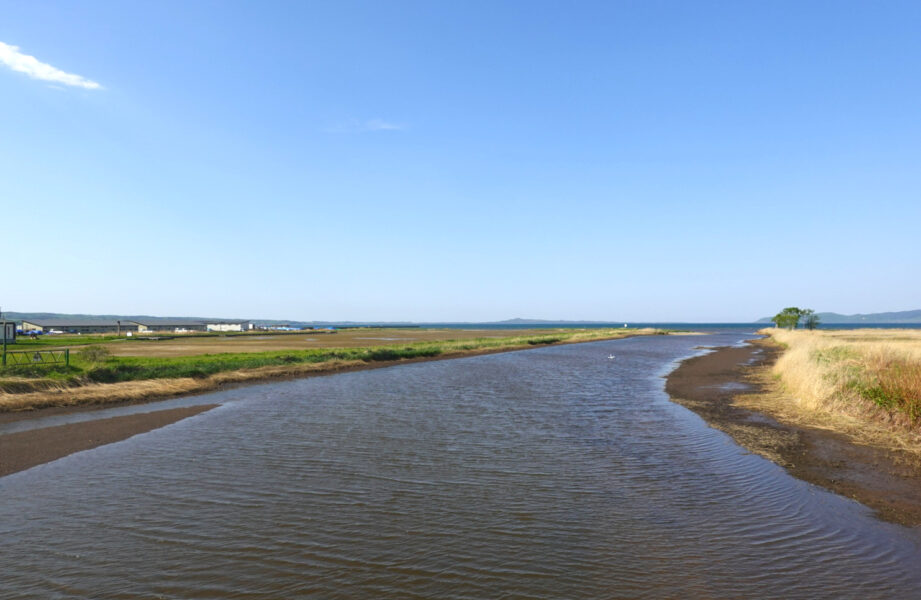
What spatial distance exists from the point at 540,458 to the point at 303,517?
664 centimetres

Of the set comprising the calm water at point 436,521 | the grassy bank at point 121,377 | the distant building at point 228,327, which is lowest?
the calm water at point 436,521

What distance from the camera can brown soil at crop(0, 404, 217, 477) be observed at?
1370 cm

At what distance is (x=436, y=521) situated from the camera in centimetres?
922

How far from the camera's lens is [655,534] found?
28.2 ft

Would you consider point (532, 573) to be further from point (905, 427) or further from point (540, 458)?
point (905, 427)

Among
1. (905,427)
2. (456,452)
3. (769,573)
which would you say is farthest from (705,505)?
(905,427)

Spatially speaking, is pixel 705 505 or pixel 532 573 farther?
pixel 705 505

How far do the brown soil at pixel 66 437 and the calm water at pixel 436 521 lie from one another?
0.91m

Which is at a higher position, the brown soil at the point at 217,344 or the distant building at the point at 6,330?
the distant building at the point at 6,330

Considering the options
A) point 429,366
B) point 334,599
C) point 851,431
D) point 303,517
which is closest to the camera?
point 334,599

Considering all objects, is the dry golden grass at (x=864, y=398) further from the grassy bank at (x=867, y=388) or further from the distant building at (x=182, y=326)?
the distant building at (x=182, y=326)

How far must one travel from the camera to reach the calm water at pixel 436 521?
276 inches

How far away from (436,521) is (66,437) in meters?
14.1

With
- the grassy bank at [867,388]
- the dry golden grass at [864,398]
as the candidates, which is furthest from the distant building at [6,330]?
the grassy bank at [867,388]
